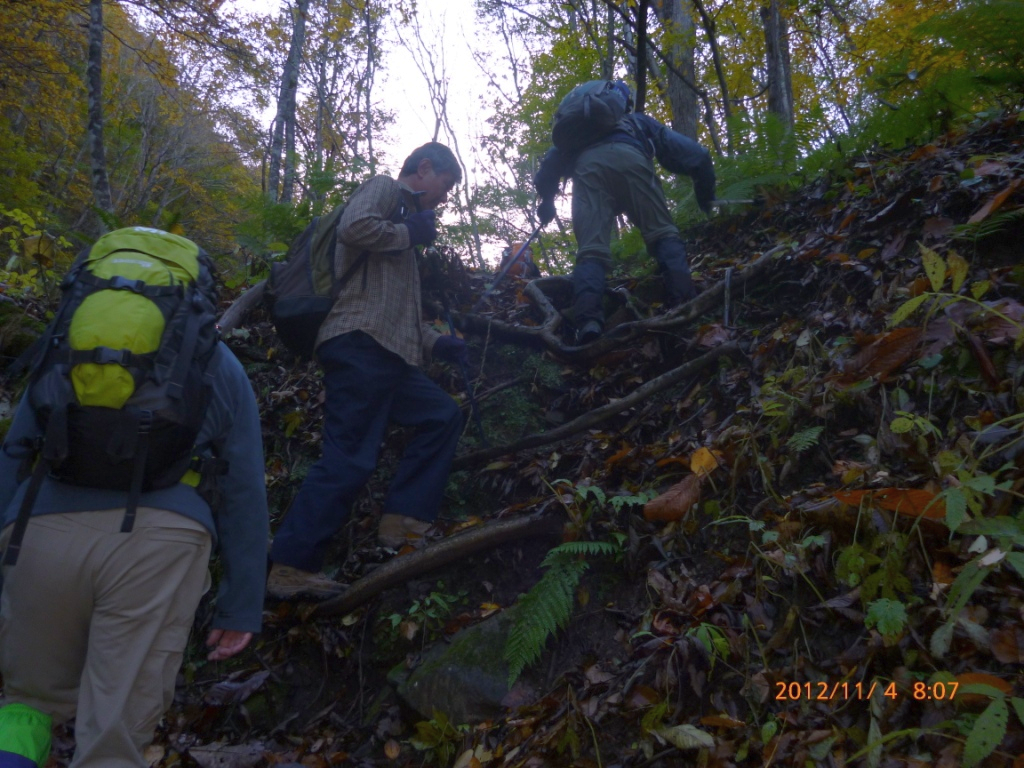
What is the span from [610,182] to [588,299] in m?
1.08

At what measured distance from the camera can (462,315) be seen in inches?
223

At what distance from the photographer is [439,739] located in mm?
2951

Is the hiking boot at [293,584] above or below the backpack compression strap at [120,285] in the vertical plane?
below

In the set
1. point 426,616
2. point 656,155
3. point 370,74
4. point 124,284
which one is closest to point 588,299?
point 656,155

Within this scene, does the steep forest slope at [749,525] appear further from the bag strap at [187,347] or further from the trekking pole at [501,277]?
the bag strap at [187,347]

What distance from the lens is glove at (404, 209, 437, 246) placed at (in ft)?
13.1

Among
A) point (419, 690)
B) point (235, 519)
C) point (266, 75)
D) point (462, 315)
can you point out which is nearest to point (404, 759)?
point (419, 690)

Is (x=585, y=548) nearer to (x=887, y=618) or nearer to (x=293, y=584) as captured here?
(x=887, y=618)

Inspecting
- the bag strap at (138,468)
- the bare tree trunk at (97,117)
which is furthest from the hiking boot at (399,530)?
the bare tree trunk at (97,117)

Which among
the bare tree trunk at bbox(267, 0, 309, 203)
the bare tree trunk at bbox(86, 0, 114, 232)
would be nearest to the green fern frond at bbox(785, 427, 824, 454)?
the bare tree trunk at bbox(86, 0, 114, 232)

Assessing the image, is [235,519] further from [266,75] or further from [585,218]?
[266,75]

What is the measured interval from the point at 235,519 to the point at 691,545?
2.01 meters

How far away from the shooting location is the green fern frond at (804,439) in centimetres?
309

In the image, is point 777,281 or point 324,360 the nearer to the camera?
point 324,360
